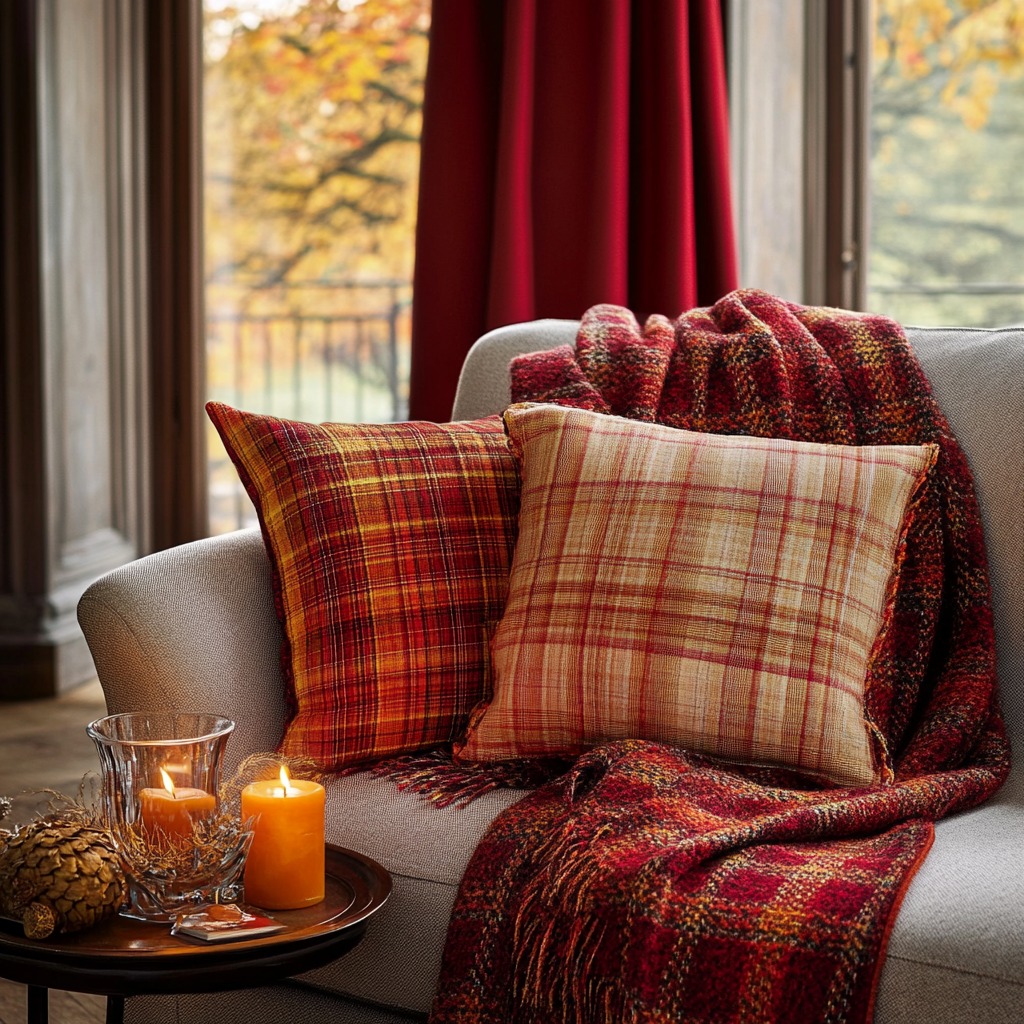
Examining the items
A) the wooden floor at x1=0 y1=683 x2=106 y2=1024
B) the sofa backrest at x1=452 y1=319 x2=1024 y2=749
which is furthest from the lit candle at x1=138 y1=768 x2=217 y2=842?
the wooden floor at x1=0 y1=683 x2=106 y2=1024

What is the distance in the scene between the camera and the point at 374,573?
1.36 metres

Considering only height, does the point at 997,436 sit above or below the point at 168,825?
above

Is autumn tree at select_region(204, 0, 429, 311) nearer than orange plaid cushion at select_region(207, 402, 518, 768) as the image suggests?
No

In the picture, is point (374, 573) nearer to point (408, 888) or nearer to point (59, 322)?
point (408, 888)

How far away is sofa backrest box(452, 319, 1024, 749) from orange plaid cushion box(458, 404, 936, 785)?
17 cm

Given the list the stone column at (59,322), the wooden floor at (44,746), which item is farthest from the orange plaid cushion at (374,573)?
the stone column at (59,322)

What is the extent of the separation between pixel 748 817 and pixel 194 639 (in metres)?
0.56

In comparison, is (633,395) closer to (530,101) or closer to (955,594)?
(955,594)

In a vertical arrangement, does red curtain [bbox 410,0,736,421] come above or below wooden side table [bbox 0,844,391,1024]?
above

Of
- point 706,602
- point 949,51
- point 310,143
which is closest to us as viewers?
point 706,602

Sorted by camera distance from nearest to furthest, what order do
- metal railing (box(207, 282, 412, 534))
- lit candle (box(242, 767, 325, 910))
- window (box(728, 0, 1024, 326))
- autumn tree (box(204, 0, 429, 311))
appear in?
lit candle (box(242, 767, 325, 910)) → window (box(728, 0, 1024, 326)) → autumn tree (box(204, 0, 429, 311)) → metal railing (box(207, 282, 412, 534))

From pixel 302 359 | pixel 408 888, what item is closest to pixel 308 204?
pixel 302 359

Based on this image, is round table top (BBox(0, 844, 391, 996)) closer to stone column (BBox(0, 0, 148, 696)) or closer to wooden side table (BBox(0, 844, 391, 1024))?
wooden side table (BBox(0, 844, 391, 1024))

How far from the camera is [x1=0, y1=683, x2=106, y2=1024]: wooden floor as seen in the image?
250cm
